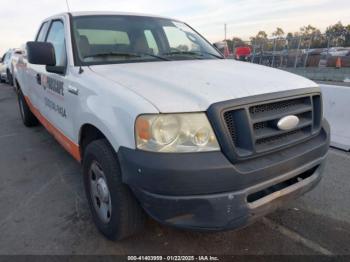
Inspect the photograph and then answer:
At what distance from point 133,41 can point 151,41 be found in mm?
251

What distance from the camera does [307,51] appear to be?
16094mm

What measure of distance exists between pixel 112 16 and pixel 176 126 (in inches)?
80.7

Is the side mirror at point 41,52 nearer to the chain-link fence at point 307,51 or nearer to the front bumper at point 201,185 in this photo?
the front bumper at point 201,185

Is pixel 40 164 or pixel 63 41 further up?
pixel 63 41

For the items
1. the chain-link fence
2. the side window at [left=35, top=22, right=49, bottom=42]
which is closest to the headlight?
the side window at [left=35, top=22, right=49, bottom=42]

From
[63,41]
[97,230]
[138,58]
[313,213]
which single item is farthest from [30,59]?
[313,213]

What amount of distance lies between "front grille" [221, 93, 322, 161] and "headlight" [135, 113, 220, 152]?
5.3 inches

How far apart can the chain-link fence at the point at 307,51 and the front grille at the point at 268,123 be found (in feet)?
45.5

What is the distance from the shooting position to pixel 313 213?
9.91 ft

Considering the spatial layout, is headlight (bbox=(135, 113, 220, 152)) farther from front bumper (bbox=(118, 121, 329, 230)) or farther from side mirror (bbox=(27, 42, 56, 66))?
side mirror (bbox=(27, 42, 56, 66))

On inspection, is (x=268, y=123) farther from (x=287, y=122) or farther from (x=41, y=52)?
(x=41, y=52)

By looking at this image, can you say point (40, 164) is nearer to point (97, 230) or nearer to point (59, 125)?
point (59, 125)

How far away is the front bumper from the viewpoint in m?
1.92

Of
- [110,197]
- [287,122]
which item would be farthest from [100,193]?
[287,122]
